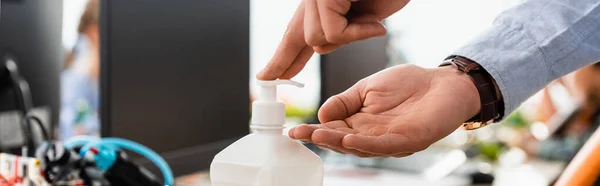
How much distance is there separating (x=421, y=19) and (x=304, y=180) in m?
2.17

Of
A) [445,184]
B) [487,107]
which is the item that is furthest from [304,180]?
[445,184]

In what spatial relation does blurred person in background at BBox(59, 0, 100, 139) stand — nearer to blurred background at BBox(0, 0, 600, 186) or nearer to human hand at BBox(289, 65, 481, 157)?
blurred background at BBox(0, 0, 600, 186)

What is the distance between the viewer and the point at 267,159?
678mm

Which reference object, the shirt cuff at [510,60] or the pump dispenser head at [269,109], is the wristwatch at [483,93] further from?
the pump dispenser head at [269,109]

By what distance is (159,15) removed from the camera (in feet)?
4.00

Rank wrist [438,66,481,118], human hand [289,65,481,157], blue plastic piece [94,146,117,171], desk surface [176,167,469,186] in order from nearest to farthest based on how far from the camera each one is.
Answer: human hand [289,65,481,157], wrist [438,66,481,118], blue plastic piece [94,146,117,171], desk surface [176,167,469,186]

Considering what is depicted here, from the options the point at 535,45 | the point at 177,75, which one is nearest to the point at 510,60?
the point at 535,45

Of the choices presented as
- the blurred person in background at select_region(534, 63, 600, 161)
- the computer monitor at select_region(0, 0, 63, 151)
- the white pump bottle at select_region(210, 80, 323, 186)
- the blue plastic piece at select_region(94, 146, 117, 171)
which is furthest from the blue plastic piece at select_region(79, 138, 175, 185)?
the blurred person in background at select_region(534, 63, 600, 161)

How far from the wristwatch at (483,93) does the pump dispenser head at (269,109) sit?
8.8 inches

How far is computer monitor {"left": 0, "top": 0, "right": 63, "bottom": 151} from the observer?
1.18 meters

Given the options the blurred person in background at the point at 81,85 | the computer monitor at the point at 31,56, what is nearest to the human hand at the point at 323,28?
the computer monitor at the point at 31,56

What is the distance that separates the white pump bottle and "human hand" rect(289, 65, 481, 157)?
0.03 meters

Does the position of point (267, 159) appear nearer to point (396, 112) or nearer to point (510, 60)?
point (396, 112)

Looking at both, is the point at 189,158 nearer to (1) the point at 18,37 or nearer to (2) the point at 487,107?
(1) the point at 18,37
